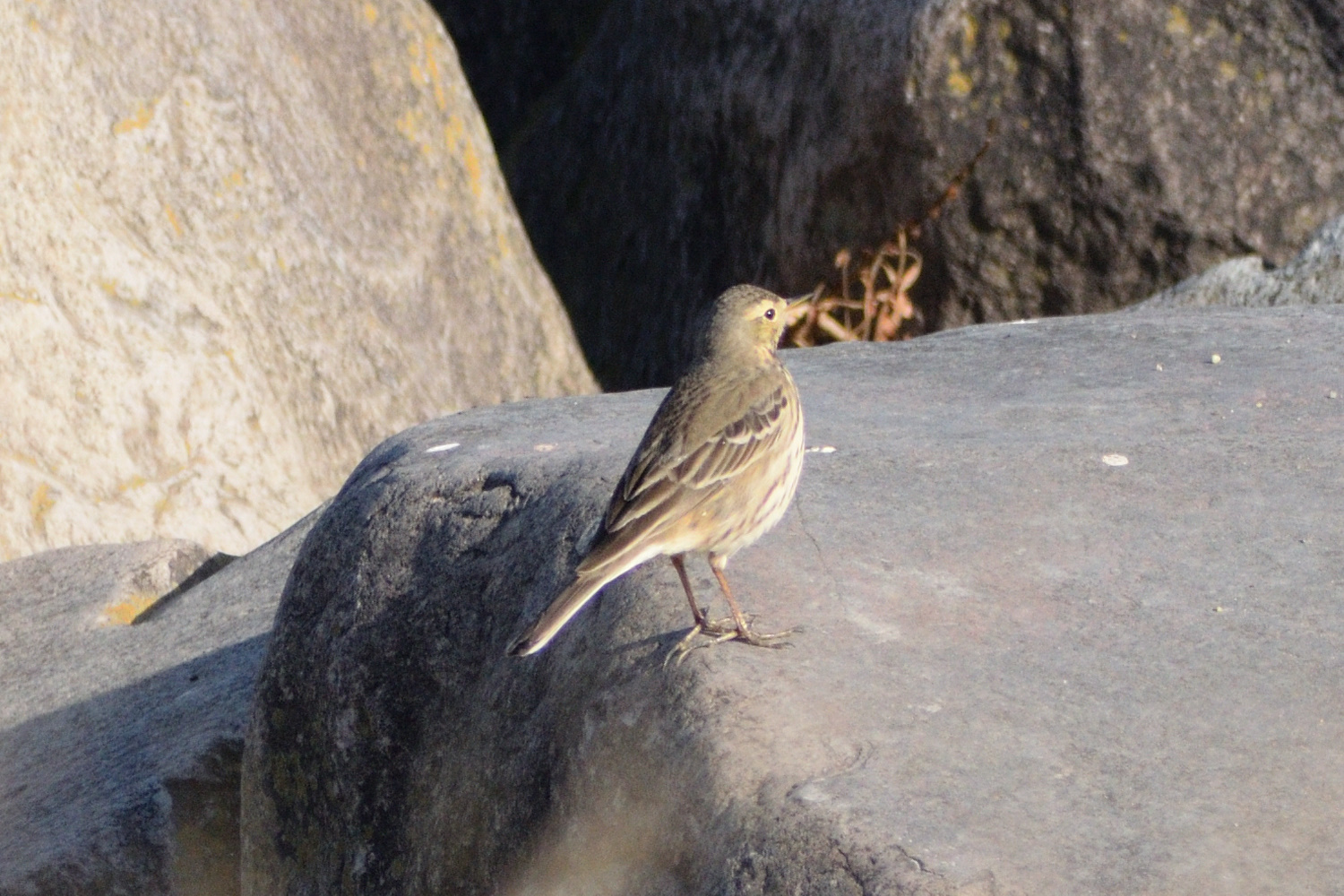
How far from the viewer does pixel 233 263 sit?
274 inches

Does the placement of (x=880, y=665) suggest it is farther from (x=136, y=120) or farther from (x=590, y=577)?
(x=136, y=120)

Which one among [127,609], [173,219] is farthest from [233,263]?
[127,609]

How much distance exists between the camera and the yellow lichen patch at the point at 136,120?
672cm

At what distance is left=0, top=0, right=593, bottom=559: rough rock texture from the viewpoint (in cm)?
631

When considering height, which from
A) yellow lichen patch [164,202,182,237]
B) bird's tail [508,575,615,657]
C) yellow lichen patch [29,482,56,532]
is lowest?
yellow lichen patch [29,482,56,532]

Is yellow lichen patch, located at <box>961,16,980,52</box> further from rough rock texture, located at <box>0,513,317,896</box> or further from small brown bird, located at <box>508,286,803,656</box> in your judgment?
rough rock texture, located at <box>0,513,317,896</box>

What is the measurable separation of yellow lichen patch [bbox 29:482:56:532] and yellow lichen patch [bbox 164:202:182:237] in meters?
1.34

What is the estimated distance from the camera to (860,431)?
476cm

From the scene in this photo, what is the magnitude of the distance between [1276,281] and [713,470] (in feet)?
13.1

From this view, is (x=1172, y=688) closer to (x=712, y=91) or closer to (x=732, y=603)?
(x=732, y=603)

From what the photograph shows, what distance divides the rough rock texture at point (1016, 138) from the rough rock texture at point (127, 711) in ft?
10.9

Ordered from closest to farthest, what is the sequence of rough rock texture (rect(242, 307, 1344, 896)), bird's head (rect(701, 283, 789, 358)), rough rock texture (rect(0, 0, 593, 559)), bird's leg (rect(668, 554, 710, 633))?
1. rough rock texture (rect(242, 307, 1344, 896))
2. bird's leg (rect(668, 554, 710, 633))
3. bird's head (rect(701, 283, 789, 358))
4. rough rock texture (rect(0, 0, 593, 559))

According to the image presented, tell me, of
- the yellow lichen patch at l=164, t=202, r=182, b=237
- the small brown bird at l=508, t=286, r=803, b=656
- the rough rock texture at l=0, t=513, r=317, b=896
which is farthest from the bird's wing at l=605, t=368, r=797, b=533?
the yellow lichen patch at l=164, t=202, r=182, b=237

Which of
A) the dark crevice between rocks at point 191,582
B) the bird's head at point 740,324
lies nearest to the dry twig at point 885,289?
the dark crevice between rocks at point 191,582
